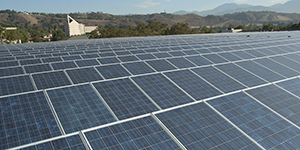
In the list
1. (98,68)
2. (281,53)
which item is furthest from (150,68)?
(281,53)

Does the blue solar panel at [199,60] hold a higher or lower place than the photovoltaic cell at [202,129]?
higher

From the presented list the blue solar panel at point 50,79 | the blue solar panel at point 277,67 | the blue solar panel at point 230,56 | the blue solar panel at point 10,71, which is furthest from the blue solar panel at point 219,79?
the blue solar panel at point 10,71

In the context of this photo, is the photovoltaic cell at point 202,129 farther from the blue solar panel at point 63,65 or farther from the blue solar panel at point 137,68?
the blue solar panel at point 63,65

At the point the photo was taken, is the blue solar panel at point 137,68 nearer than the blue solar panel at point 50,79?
No

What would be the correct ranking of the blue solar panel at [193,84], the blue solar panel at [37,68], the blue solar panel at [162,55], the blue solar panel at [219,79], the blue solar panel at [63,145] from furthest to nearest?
1. the blue solar panel at [162,55]
2. the blue solar panel at [219,79]
3. the blue solar panel at [37,68]
4. the blue solar panel at [193,84]
5. the blue solar panel at [63,145]

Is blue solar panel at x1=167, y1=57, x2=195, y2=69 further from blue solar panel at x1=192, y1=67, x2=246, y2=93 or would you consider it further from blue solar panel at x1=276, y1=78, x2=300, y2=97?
blue solar panel at x1=276, y1=78, x2=300, y2=97

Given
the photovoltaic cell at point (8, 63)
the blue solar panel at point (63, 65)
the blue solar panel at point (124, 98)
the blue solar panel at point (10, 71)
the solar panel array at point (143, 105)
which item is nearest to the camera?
the solar panel array at point (143, 105)

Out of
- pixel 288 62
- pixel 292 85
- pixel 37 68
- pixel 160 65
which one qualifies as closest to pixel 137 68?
pixel 160 65

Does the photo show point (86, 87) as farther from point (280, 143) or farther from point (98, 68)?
point (280, 143)
